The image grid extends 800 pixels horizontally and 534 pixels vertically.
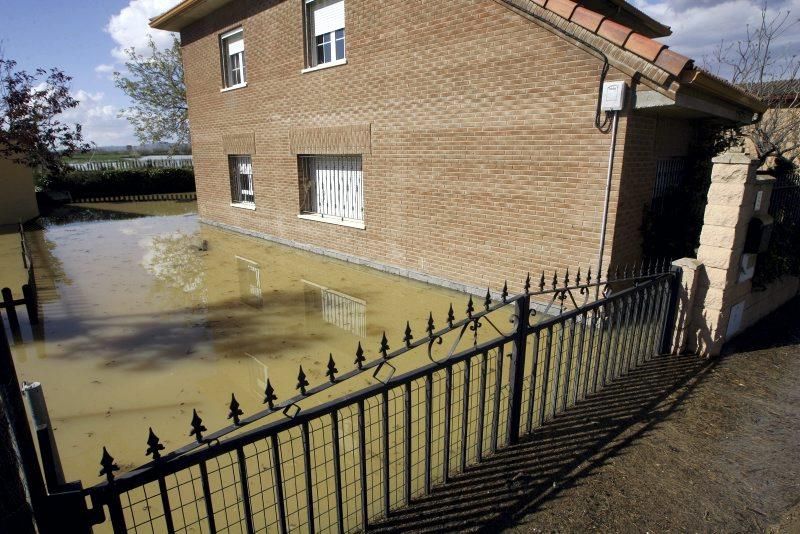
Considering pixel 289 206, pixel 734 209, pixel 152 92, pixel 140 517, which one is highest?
pixel 152 92

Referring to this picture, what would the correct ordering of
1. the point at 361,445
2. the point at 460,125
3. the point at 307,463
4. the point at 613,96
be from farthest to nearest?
the point at 460,125 → the point at 613,96 → the point at 361,445 → the point at 307,463

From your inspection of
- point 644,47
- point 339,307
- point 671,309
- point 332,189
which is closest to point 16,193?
point 332,189

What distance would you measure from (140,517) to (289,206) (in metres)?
8.96

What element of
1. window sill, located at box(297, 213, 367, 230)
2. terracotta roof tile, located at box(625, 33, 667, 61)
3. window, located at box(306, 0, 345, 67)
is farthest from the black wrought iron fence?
window, located at box(306, 0, 345, 67)

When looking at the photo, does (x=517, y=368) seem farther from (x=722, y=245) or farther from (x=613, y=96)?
(x=613, y=96)

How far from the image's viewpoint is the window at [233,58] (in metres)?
12.2

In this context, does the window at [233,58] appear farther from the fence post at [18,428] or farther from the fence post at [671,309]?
the fence post at [18,428]

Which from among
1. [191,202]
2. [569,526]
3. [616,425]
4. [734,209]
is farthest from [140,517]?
→ [191,202]

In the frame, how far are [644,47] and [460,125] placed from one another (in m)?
2.80

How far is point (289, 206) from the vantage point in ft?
37.5

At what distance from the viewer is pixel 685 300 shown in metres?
4.86

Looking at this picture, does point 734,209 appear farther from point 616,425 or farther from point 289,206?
point 289,206

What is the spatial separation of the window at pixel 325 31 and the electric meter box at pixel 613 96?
5616 millimetres

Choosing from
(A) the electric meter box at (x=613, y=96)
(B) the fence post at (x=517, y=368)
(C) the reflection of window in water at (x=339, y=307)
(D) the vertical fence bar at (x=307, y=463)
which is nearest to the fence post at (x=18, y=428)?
(D) the vertical fence bar at (x=307, y=463)
